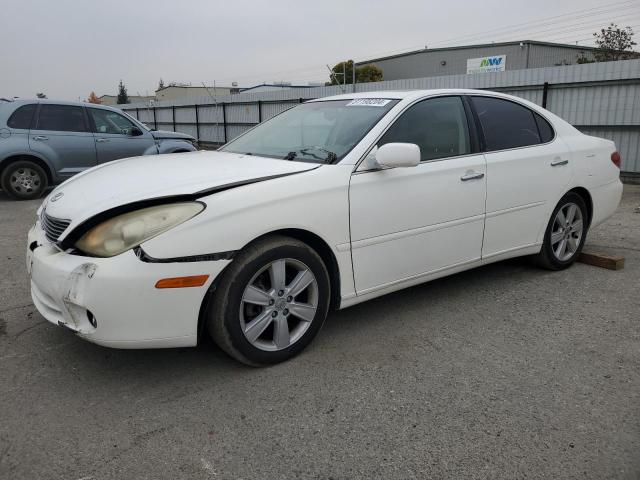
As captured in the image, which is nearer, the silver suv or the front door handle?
the front door handle

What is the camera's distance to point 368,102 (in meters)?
3.81

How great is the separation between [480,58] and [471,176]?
52.6 metres

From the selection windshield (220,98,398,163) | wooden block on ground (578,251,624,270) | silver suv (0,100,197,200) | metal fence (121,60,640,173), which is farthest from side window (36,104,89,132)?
metal fence (121,60,640,173)

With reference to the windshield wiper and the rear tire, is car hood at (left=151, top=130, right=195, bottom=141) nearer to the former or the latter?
the rear tire

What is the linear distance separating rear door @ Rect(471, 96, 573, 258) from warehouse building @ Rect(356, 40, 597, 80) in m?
40.9

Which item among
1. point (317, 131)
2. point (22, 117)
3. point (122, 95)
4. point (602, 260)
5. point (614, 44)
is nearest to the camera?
point (317, 131)

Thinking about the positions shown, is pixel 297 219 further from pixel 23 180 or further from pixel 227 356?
pixel 23 180

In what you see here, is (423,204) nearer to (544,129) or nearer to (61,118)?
(544,129)

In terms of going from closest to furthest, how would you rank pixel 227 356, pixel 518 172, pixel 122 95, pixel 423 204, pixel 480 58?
1. pixel 227 356
2. pixel 423 204
3. pixel 518 172
4. pixel 480 58
5. pixel 122 95

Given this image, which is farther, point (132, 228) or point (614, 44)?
point (614, 44)

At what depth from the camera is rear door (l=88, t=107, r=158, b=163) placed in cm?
972

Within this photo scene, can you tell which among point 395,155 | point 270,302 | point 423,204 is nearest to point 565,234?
point 423,204

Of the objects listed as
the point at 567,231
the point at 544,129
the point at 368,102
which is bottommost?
the point at 567,231

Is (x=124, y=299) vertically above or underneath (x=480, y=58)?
underneath
